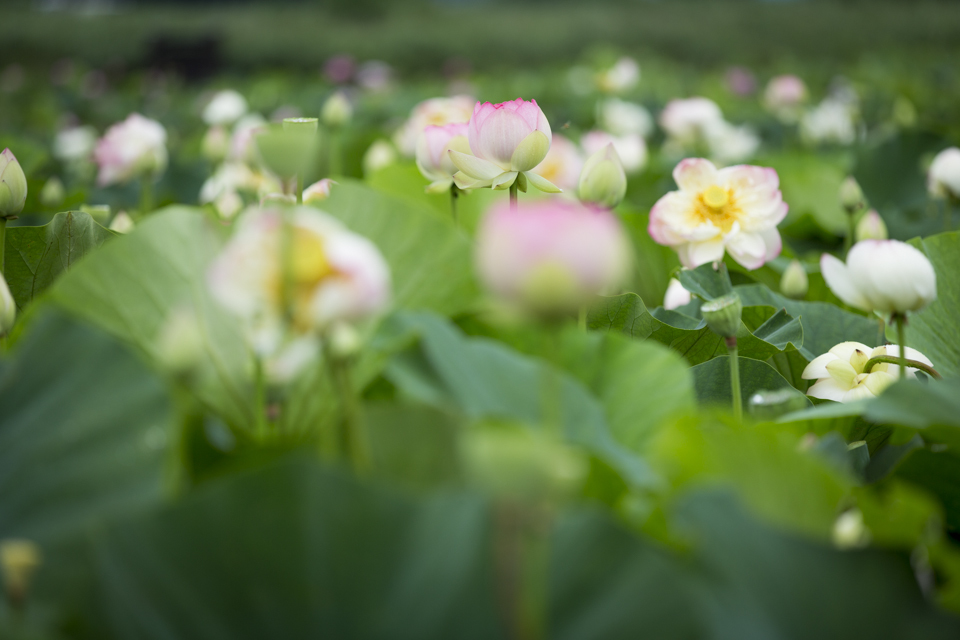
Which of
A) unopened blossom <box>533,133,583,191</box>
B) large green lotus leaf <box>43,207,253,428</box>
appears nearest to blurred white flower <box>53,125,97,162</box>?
unopened blossom <box>533,133,583,191</box>

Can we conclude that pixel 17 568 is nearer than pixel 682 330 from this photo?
Yes

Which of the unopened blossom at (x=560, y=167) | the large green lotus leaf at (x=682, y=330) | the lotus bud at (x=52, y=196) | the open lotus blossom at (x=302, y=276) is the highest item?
the open lotus blossom at (x=302, y=276)

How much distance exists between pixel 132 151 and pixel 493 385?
0.94 metres

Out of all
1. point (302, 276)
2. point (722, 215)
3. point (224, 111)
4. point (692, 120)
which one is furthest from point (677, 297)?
point (692, 120)

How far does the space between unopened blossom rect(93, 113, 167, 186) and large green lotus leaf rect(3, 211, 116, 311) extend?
0.50 m

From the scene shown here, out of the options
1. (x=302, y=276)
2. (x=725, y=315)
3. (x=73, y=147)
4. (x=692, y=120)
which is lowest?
(x=73, y=147)

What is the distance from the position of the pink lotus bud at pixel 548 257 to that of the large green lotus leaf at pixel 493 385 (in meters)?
0.12

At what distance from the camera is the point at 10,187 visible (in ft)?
2.01

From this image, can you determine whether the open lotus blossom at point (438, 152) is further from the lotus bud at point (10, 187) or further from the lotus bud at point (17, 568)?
the lotus bud at point (17, 568)

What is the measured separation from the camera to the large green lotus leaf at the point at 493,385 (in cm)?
39

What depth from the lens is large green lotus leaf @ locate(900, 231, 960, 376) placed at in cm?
66

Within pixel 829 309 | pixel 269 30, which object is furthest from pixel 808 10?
pixel 829 309

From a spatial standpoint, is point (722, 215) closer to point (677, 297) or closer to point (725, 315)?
point (677, 297)

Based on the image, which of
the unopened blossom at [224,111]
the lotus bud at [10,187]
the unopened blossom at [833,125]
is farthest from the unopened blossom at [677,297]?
the unopened blossom at [833,125]
